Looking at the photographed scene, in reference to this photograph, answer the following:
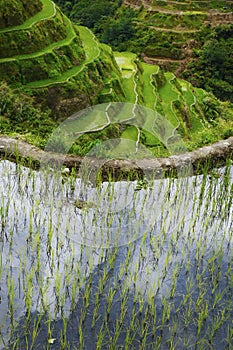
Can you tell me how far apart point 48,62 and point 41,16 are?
7.30 ft

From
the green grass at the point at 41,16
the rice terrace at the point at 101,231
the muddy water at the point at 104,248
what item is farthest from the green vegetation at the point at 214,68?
the muddy water at the point at 104,248

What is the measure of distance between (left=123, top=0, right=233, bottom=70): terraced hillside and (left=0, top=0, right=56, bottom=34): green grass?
14951mm

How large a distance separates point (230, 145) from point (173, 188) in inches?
74.1

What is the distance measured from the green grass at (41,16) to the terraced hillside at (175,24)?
14951 millimetres

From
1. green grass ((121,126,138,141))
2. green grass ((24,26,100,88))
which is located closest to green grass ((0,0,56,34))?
green grass ((24,26,100,88))

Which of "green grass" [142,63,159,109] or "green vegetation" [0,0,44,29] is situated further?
"green grass" [142,63,159,109]

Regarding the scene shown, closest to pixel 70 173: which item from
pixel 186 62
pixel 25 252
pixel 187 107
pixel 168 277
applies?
pixel 25 252

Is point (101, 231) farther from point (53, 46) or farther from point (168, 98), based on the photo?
point (168, 98)

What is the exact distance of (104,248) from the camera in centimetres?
582

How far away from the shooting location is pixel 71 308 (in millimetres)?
4918

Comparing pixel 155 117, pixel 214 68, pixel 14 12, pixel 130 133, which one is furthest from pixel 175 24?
pixel 14 12

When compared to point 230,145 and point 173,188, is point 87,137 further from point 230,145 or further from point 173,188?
point 173,188

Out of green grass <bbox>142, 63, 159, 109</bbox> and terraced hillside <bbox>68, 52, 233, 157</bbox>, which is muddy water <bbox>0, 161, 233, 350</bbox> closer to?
terraced hillside <bbox>68, 52, 233, 157</bbox>

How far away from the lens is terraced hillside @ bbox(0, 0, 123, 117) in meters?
12.8
